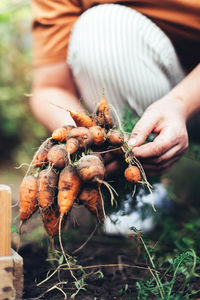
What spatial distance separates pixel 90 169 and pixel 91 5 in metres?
1.01

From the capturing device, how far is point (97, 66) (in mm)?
1637

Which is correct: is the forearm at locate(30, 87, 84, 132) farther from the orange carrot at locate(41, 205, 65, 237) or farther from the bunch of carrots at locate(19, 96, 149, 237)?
the orange carrot at locate(41, 205, 65, 237)

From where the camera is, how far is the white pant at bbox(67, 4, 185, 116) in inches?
62.4

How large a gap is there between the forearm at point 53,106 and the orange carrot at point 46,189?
0.45 meters

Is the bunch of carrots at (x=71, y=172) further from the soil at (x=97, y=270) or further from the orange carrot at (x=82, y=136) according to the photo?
the soil at (x=97, y=270)

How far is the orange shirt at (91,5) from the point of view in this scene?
153 centimetres

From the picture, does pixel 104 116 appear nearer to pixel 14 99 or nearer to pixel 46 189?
pixel 46 189

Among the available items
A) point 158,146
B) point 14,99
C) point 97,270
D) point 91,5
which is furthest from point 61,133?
point 14,99

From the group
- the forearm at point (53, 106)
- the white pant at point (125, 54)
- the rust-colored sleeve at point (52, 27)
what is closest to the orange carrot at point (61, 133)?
the forearm at point (53, 106)

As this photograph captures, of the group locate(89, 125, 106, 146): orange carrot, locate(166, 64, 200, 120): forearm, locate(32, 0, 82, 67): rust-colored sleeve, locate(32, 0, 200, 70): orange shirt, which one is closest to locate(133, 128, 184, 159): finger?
locate(89, 125, 106, 146): orange carrot

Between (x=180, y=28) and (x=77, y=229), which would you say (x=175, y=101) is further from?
(x=77, y=229)

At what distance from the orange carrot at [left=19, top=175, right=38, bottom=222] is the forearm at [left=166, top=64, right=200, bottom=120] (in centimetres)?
57

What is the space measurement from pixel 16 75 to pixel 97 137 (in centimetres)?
245

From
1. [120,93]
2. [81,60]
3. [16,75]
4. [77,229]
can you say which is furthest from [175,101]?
[16,75]
